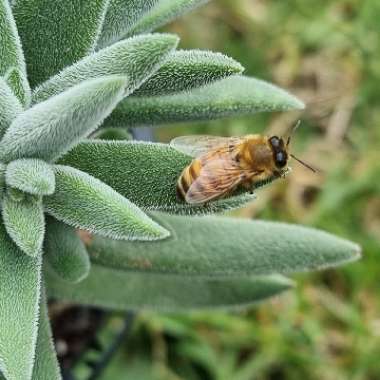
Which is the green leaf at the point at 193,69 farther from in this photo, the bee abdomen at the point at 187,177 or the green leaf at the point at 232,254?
the green leaf at the point at 232,254

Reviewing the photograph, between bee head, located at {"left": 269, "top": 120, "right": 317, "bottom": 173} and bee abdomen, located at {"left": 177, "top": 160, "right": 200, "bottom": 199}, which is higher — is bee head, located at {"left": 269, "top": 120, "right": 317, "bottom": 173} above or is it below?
above

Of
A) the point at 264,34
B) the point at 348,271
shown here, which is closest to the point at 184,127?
the point at 264,34

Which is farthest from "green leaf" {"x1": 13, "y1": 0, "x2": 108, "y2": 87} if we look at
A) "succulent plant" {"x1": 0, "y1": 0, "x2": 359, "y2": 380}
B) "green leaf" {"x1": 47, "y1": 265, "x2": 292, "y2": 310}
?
"green leaf" {"x1": 47, "y1": 265, "x2": 292, "y2": 310}

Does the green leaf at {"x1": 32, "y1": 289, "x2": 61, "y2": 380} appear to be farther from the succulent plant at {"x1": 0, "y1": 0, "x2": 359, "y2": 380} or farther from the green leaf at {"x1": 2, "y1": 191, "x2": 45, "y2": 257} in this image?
the green leaf at {"x1": 2, "y1": 191, "x2": 45, "y2": 257}

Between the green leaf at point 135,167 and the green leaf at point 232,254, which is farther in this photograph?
the green leaf at point 232,254

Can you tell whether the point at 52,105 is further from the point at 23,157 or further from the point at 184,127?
the point at 184,127

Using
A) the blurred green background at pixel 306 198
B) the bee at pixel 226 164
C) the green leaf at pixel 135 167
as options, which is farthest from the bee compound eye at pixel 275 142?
the blurred green background at pixel 306 198
